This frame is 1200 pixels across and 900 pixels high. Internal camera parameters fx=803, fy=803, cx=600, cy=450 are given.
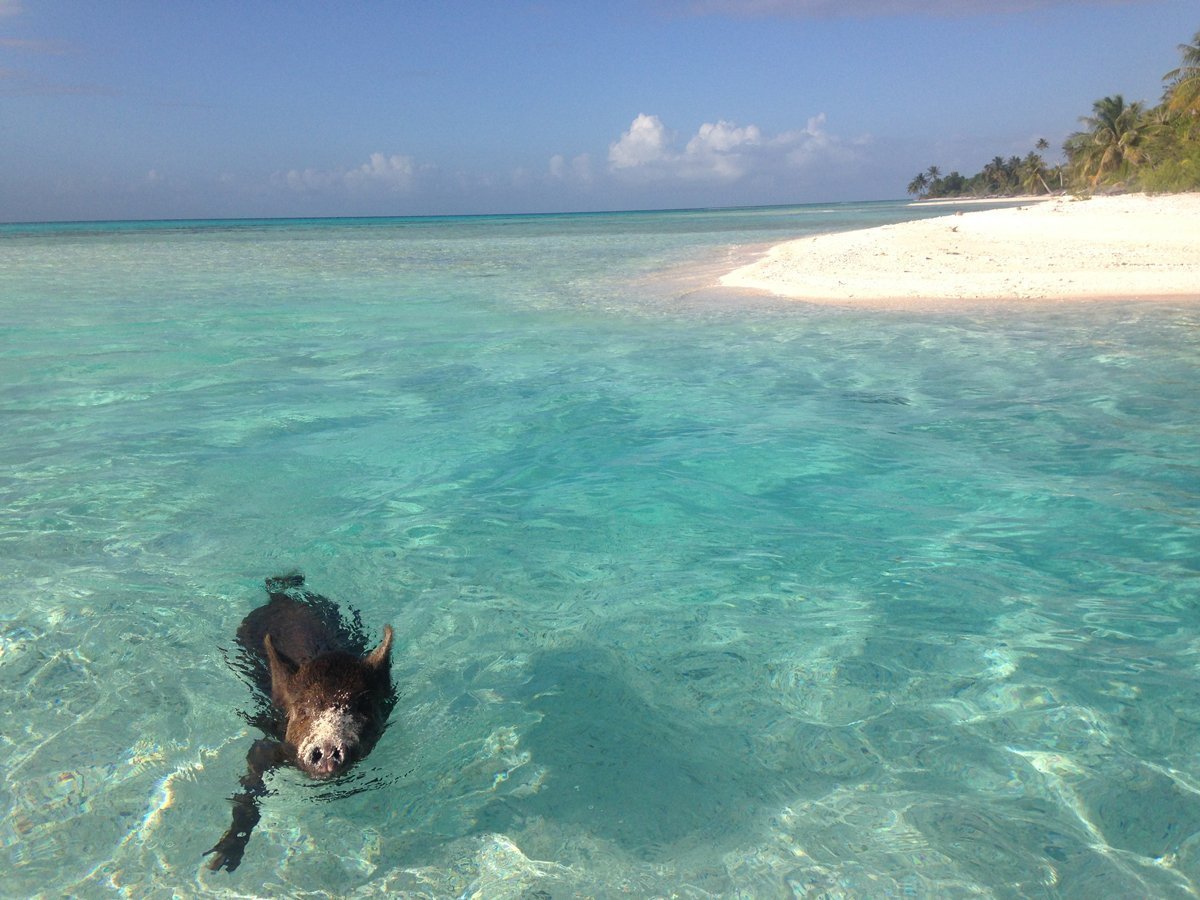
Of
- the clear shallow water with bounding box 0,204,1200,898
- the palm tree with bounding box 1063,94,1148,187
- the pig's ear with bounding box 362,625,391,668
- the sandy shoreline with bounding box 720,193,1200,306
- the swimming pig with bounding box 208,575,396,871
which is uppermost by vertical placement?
the palm tree with bounding box 1063,94,1148,187

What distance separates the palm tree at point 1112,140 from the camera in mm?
67062

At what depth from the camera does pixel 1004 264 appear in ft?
77.7

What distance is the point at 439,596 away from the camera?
609 centimetres

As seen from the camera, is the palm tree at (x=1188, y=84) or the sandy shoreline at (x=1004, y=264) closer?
the sandy shoreline at (x=1004, y=264)

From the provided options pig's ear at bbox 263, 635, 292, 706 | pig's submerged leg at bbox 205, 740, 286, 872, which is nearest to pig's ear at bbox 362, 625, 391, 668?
pig's ear at bbox 263, 635, 292, 706

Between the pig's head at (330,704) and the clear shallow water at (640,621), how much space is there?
0.47 metres

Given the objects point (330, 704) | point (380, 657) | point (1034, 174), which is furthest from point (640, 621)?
point (1034, 174)

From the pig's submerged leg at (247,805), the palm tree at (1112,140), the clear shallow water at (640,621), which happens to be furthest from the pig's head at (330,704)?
the palm tree at (1112,140)

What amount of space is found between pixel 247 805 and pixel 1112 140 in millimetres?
86367

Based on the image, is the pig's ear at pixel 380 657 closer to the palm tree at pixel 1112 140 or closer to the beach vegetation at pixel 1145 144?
the beach vegetation at pixel 1145 144

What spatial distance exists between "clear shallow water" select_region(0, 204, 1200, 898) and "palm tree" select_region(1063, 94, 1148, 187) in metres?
69.1

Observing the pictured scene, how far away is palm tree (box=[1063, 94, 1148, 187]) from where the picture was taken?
67.1m

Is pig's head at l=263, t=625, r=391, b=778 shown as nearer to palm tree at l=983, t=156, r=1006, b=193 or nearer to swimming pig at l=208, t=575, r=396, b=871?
swimming pig at l=208, t=575, r=396, b=871

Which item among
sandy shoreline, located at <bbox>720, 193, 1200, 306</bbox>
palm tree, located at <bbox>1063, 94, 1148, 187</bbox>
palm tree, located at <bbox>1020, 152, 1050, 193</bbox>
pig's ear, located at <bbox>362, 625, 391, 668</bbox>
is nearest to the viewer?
pig's ear, located at <bbox>362, 625, 391, 668</bbox>
